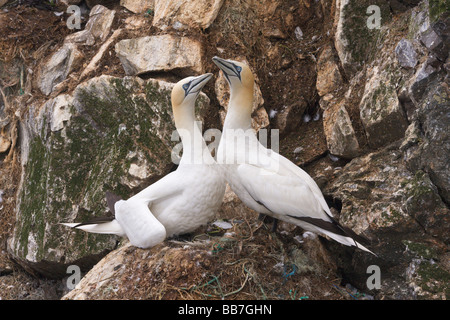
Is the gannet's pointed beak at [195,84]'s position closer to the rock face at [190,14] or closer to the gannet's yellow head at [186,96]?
the gannet's yellow head at [186,96]

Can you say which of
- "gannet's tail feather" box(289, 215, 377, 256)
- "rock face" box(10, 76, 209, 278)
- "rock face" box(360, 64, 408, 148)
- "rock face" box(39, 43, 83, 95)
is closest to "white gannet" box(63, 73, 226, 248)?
"gannet's tail feather" box(289, 215, 377, 256)

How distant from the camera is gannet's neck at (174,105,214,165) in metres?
4.33

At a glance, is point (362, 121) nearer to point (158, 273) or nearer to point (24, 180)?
point (158, 273)

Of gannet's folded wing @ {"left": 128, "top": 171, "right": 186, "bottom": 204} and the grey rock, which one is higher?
the grey rock

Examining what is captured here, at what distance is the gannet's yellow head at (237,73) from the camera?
4367mm

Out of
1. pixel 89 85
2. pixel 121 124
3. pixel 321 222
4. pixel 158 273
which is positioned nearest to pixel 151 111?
pixel 121 124

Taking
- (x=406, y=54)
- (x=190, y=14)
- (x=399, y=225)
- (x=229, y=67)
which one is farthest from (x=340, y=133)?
(x=190, y=14)

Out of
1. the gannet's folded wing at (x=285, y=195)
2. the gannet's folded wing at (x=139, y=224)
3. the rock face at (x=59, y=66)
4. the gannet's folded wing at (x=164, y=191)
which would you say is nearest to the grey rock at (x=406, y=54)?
the gannet's folded wing at (x=285, y=195)

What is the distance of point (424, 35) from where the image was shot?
13.7 ft

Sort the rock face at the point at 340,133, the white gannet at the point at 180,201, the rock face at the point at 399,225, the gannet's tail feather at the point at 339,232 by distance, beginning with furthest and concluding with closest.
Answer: the rock face at the point at 340,133 → the white gannet at the point at 180,201 → the rock face at the point at 399,225 → the gannet's tail feather at the point at 339,232

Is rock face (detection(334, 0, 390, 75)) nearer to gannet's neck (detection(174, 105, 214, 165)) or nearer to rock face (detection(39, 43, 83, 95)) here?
gannet's neck (detection(174, 105, 214, 165))

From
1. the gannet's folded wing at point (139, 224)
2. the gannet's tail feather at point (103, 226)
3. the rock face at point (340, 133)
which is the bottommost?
the gannet's tail feather at point (103, 226)

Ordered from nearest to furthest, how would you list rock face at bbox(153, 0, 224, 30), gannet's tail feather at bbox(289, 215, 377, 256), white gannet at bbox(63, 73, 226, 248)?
gannet's tail feather at bbox(289, 215, 377, 256) → white gannet at bbox(63, 73, 226, 248) → rock face at bbox(153, 0, 224, 30)

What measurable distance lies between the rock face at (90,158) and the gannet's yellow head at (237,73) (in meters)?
1.09
